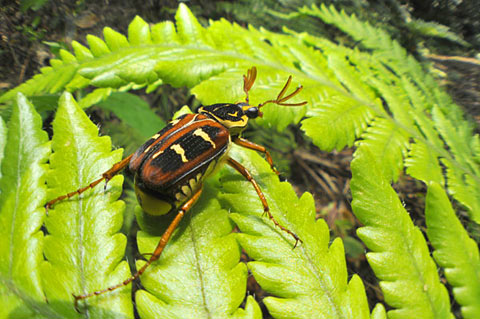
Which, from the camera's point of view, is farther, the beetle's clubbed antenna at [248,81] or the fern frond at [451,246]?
the beetle's clubbed antenna at [248,81]

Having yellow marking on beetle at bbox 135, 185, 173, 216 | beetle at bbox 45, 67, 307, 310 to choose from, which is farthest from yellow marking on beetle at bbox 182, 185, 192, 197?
yellow marking on beetle at bbox 135, 185, 173, 216

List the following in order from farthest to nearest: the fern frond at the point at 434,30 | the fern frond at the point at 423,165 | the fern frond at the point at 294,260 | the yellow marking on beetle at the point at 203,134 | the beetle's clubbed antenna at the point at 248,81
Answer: the fern frond at the point at 434,30 → the beetle's clubbed antenna at the point at 248,81 → the fern frond at the point at 423,165 → the yellow marking on beetle at the point at 203,134 → the fern frond at the point at 294,260

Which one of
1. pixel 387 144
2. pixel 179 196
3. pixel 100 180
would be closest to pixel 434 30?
pixel 387 144

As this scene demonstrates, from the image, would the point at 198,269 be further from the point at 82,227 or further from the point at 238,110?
the point at 238,110

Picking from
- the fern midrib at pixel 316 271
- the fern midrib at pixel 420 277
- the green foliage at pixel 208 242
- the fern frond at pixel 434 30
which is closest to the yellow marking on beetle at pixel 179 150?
the green foliage at pixel 208 242

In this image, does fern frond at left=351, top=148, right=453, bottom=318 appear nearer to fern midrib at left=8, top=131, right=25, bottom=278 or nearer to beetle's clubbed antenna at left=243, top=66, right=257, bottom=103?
beetle's clubbed antenna at left=243, top=66, right=257, bottom=103

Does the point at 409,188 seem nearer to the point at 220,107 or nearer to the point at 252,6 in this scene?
the point at 220,107

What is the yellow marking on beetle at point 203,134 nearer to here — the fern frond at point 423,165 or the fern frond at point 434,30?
the fern frond at point 423,165

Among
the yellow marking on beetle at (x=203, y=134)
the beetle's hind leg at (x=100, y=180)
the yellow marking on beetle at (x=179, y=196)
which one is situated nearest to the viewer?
Answer: the beetle's hind leg at (x=100, y=180)
